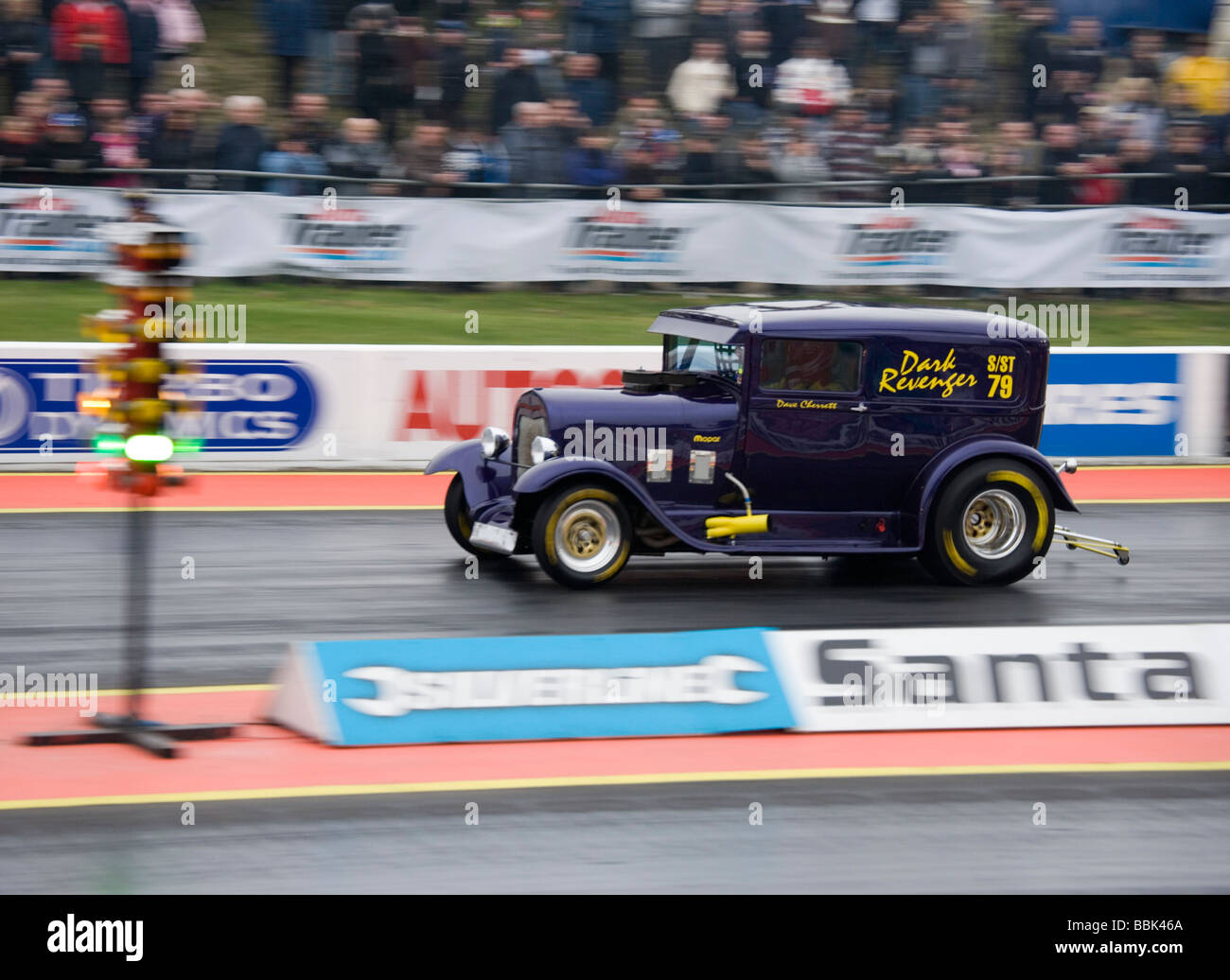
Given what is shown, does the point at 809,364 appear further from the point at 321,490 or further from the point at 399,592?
the point at 321,490

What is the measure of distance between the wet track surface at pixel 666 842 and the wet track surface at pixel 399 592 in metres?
2.22

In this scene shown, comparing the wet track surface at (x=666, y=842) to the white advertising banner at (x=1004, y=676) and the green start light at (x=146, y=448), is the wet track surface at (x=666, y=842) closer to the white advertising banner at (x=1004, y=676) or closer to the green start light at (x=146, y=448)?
the white advertising banner at (x=1004, y=676)

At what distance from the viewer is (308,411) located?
14602 mm

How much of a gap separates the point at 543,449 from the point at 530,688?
3.03 m

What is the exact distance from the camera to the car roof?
34.0 feet

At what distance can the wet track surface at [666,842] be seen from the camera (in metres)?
5.77

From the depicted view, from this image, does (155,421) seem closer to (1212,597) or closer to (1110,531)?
(1212,597)

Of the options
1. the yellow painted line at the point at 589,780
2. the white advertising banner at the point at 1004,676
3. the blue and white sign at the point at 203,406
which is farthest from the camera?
the blue and white sign at the point at 203,406

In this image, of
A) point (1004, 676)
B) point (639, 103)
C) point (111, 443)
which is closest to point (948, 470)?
point (1004, 676)

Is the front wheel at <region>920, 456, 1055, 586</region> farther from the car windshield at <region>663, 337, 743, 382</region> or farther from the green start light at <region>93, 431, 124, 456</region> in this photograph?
the green start light at <region>93, 431, 124, 456</region>

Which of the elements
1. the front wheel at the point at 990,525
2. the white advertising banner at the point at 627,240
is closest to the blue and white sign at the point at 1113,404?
the white advertising banner at the point at 627,240

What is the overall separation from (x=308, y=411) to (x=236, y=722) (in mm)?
7359

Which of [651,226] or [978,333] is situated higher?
[651,226]

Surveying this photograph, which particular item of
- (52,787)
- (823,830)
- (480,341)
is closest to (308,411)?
(480,341)
